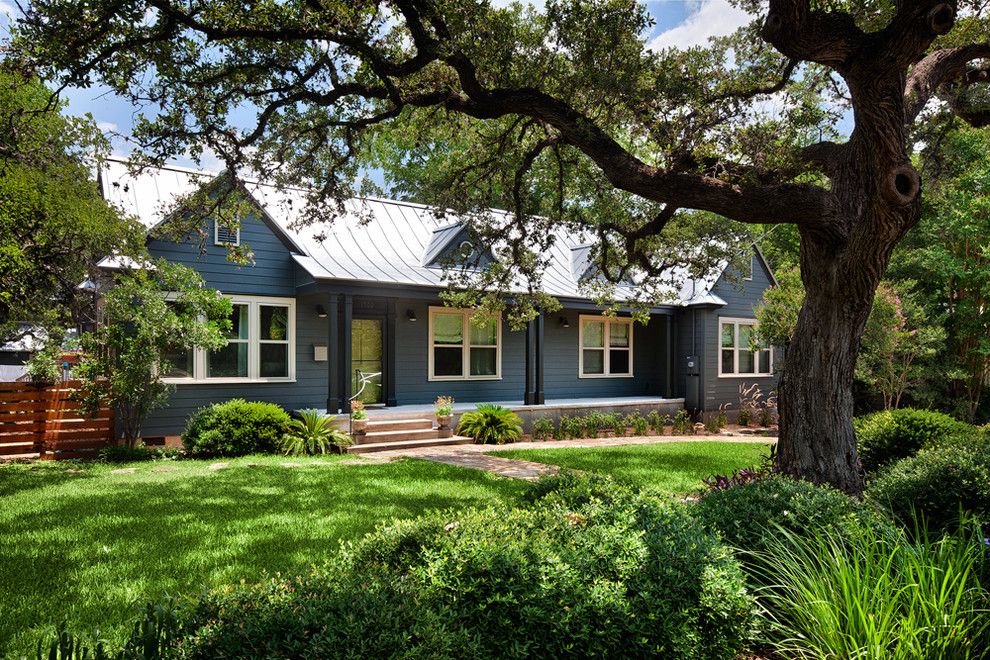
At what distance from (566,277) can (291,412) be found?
26.6 feet

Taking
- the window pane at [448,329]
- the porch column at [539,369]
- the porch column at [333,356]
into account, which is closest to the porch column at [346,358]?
the porch column at [333,356]

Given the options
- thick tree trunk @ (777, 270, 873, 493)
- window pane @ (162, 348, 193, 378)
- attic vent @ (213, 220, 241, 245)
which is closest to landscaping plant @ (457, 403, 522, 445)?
window pane @ (162, 348, 193, 378)

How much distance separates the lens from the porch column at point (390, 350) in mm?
14328

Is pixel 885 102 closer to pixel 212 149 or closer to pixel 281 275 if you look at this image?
pixel 212 149

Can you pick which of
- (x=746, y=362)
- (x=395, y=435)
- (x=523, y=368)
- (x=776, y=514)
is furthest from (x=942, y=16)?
(x=746, y=362)

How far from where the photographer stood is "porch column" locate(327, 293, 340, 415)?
12414 mm

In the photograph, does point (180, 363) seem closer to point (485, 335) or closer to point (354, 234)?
point (354, 234)

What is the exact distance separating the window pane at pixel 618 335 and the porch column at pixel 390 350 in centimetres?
671

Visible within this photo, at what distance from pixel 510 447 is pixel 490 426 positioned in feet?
3.13

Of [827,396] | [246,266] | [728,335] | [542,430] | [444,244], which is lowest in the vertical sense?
[542,430]

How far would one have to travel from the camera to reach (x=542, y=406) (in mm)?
14648

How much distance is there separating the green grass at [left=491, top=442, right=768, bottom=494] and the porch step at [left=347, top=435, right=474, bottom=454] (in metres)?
1.57

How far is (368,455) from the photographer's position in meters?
11.2

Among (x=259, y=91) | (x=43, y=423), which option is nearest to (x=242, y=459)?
(x=43, y=423)
